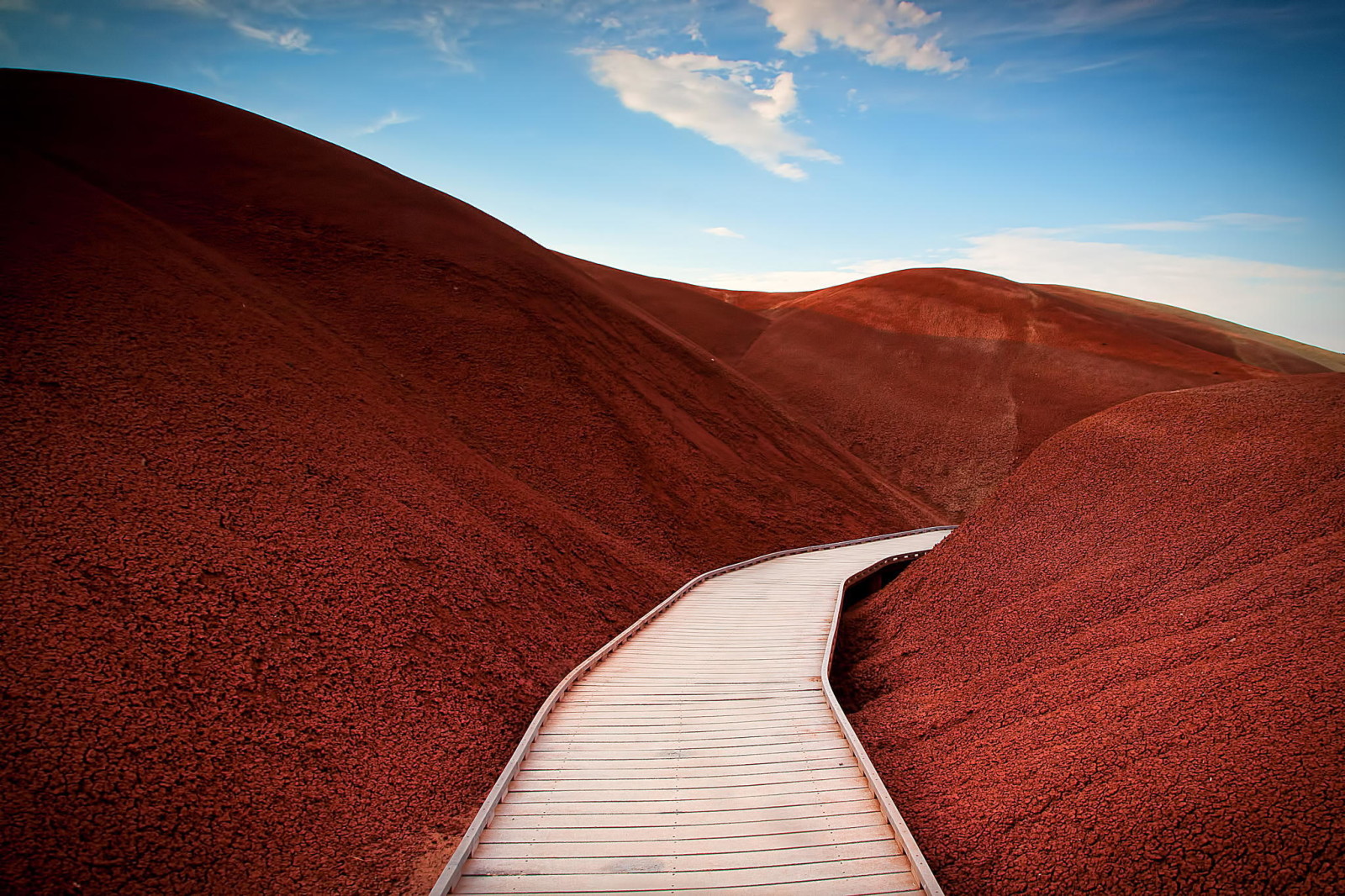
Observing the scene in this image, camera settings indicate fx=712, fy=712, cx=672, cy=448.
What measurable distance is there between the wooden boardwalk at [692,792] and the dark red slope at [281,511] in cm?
70

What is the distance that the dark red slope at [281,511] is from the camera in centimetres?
542

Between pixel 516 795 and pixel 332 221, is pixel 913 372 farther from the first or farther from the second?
pixel 516 795

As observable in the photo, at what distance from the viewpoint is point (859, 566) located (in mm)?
15742

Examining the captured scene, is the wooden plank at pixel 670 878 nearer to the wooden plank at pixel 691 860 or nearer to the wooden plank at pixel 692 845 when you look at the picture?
the wooden plank at pixel 691 860

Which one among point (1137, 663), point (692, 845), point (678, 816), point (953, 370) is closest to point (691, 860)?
point (692, 845)

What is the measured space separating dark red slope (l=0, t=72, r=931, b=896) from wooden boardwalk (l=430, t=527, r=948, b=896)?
70 cm

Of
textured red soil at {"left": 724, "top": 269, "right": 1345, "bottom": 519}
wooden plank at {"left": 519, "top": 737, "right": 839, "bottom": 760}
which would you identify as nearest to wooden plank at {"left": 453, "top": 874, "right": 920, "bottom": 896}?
wooden plank at {"left": 519, "top": 737, "right": 839, "bottom": 760}

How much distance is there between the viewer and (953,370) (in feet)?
134

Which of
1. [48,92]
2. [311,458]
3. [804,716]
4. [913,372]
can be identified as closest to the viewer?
[804,716]

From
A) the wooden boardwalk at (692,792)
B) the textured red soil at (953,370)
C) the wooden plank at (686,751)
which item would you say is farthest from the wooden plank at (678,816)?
the textured red soil at (953,370)

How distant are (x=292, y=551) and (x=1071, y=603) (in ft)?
31.6

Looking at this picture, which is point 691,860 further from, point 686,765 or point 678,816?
point 686,765

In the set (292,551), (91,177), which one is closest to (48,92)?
(91,177)

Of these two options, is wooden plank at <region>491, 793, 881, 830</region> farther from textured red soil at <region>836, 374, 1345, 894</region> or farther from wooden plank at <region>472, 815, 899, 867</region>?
textured red soil at <region>836, 374, 1345, 894</region>
